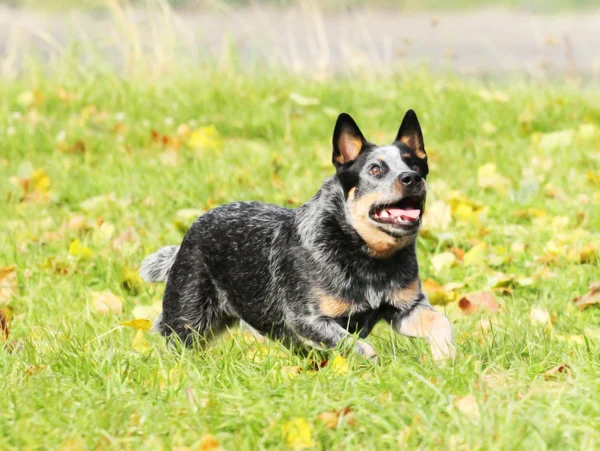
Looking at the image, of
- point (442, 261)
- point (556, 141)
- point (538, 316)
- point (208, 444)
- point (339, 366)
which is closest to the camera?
point (208, 444)

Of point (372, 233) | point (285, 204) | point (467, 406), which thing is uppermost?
point (372, 233)

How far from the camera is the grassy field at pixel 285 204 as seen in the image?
3.08m

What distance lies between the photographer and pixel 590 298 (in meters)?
4.75

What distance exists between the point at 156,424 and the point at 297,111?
536 centimetres

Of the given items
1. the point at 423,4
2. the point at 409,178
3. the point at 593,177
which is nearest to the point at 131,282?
the point at 409,178

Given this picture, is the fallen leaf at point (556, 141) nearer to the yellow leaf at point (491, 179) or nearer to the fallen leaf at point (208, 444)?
the yellow leaf at point (491, 179)

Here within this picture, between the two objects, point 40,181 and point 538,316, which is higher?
point 40,181

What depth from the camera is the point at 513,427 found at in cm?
296

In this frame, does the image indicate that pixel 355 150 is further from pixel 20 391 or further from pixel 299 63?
pixel 299 63

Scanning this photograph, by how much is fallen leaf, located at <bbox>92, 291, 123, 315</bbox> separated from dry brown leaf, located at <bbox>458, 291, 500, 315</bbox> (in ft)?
5.59

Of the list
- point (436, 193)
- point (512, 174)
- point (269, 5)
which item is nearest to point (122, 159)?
point (436, 193)

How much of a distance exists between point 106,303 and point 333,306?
1572 mm

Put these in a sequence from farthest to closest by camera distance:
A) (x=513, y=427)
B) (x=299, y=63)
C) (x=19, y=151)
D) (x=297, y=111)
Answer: (x=299, y=63) → (x=297, y=111) → (x=19, y=151) → (x=513, y=427)

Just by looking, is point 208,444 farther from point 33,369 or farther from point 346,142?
point 346,142
